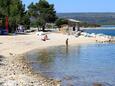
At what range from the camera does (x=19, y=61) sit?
114 feet

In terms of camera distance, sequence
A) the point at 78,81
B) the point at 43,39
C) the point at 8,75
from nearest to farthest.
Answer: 1. the point at 8,75
2. the point at 78,81
3. the point at 43,39

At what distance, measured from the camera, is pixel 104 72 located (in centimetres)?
3005

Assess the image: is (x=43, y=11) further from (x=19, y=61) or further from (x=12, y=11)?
(x=19, y=61)

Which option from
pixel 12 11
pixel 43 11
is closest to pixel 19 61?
pixel 12 11

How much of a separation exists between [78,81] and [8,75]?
4286mm

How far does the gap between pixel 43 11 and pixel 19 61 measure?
58941 mm

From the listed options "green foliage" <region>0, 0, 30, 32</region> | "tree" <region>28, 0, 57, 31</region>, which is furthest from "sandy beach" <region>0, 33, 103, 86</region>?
"tree" <region>28, 0, 57, 31</region>

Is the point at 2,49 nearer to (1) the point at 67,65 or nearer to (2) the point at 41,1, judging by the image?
(1) the point at 67,65

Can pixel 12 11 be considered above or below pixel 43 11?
above

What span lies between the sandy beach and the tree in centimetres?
2223

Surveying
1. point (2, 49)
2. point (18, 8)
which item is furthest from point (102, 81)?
point (18, 8)

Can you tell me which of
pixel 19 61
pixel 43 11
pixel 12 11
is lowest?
pixel 19 61

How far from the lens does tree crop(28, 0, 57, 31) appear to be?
305 ft

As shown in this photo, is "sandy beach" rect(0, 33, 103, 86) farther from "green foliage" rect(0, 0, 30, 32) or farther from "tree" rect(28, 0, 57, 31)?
"tree" rect(28, 0, 57, 31)
